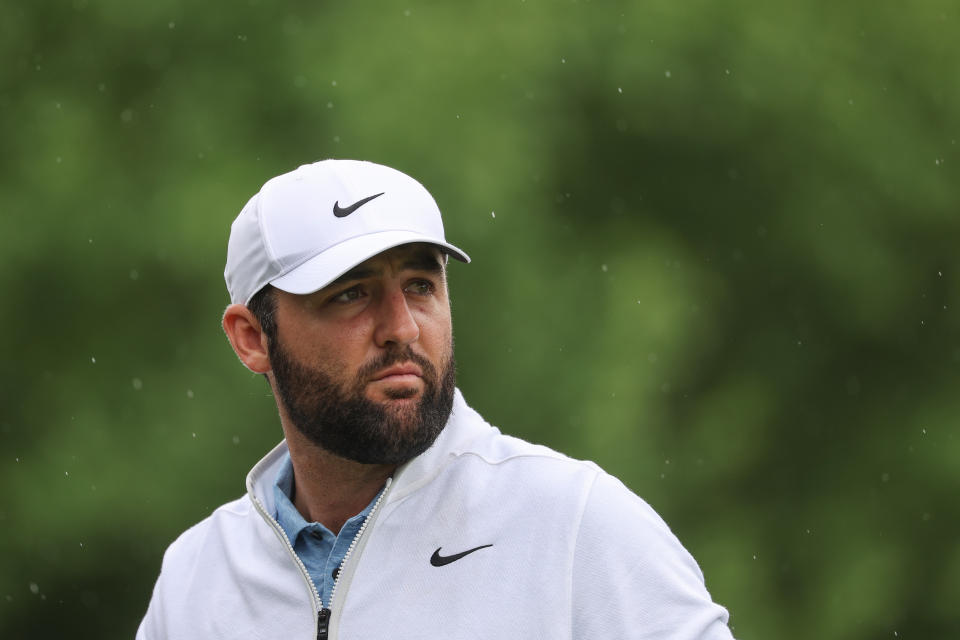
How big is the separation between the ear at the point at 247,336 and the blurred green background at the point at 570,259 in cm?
424

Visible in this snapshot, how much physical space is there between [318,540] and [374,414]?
27 centimetres

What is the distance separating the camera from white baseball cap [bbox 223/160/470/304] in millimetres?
2160

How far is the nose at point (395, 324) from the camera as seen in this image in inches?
84.0

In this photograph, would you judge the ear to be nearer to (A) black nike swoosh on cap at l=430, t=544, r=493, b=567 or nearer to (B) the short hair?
(B) the short hair

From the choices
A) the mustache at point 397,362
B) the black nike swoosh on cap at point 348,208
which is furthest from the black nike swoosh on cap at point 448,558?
the black nike swoosh on cap at point 348,208

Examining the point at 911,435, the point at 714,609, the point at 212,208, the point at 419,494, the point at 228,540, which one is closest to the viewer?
the point at 714,609

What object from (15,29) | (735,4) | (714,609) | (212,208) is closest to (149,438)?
(212,208)

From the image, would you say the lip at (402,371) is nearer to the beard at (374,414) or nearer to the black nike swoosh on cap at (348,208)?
the beard at (374,414)

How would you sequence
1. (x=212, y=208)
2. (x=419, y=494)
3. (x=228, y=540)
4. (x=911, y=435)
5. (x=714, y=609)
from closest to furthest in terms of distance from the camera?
1. (x=714, y=609)
2. (x=419, y=494)
3. (x=228, y=540)
4. (x=212, y=208)
5. (x=911, y=435)

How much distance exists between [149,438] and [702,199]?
119 inches

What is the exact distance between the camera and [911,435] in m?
7.09

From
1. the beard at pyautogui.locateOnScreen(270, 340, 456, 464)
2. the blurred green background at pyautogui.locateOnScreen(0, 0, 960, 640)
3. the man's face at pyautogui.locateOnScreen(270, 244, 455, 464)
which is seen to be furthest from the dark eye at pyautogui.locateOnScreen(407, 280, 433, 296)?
the blurred green background at pyautogui.locateOnScreen(0, 0, 960, 640)

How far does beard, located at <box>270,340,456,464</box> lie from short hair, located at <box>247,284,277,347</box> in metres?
0.10

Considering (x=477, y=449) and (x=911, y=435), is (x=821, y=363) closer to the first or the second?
(x=911, y=435)
